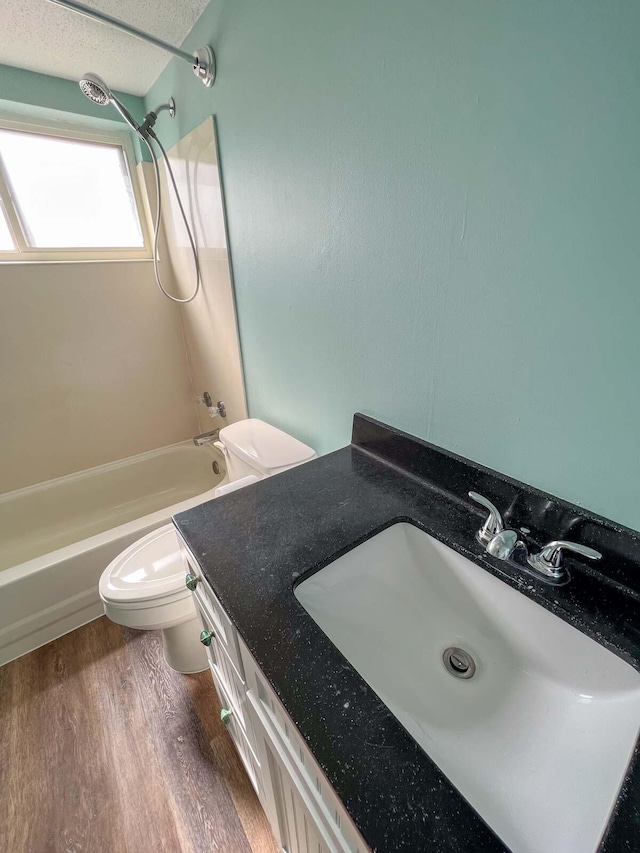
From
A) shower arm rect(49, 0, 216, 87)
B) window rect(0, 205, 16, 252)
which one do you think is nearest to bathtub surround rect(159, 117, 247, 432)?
shower arm rect(49, 0, 216, 87)

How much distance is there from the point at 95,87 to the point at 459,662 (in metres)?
1.98

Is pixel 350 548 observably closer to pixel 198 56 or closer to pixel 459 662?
pixel 459 662

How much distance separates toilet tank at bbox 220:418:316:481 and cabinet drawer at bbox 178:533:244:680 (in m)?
0.41

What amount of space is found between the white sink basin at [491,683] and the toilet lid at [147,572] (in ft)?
2.36

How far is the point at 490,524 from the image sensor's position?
66 centimetres

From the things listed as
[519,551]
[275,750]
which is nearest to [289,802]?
[275,750]

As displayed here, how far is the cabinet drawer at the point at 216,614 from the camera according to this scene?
0.66 metres

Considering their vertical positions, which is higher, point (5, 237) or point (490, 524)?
point (5, 237)

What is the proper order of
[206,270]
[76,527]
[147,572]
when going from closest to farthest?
[147,572] < [206,270] < [76,527]

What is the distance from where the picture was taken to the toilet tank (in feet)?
3.82

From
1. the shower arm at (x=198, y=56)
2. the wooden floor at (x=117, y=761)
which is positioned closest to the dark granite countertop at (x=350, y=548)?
the wooden floor at (x=117, y=761)

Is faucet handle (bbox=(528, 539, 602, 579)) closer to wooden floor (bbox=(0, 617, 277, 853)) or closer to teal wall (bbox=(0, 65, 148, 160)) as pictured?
wooden floor (bbox=(0, 617, 277, 853))

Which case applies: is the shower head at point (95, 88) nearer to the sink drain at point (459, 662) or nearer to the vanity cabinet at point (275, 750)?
the vanity cabinet at point (275, 750)

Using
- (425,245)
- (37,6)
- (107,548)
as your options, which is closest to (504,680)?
(425,245)
